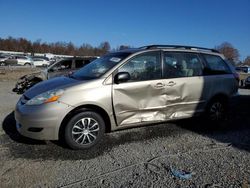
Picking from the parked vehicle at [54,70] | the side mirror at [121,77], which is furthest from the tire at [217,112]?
the parked vehicle at [54,70]

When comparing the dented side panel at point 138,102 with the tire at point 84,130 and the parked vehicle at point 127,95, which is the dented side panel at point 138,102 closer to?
the parked vehicle at point 127,95

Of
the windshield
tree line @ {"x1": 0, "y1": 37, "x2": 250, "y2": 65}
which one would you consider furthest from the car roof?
tree line @ {"x1": 0, "y1": 37, "x2": 250, "y2": 65}

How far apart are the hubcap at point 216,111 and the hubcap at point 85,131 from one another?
2861 mm

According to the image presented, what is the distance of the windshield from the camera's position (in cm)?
446

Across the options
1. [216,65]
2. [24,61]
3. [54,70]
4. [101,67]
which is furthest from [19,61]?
[216,65]

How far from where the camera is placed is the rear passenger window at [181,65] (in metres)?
4.85

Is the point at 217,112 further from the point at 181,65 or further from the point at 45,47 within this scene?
the point at 45,47

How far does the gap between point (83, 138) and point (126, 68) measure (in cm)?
145

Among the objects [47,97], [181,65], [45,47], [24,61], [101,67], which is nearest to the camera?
[47,97]

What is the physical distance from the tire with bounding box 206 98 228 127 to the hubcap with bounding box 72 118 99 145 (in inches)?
108

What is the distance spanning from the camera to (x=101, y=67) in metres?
4.72

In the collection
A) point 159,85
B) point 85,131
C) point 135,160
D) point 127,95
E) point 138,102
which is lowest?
point 135,160

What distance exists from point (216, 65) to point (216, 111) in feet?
3.47

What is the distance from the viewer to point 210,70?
543 centimetres
